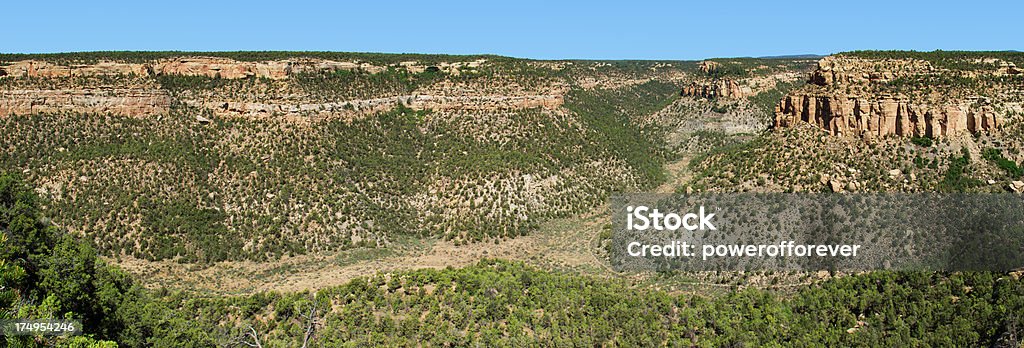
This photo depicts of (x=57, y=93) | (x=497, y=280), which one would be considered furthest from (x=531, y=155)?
(x=57, y=93)

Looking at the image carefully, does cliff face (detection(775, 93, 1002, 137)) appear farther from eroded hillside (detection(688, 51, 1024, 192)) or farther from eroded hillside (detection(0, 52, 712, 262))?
eroded hillside (detection(0, 52, 712, 262))

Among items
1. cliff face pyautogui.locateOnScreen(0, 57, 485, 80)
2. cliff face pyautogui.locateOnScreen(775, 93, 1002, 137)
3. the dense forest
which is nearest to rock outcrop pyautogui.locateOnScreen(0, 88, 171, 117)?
cliff face pyautogui.locateOnScreen(0, 57, 485, 80)

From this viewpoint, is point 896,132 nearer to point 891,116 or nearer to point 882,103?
point 891,116

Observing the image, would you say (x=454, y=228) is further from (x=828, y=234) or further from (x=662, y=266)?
(x=828, y=234)

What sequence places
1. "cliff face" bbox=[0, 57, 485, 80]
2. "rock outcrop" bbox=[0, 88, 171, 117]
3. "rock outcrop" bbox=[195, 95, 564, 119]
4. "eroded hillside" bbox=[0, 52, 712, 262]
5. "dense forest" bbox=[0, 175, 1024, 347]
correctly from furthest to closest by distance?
"cliff face" bbox=[0, 57, 485, 80]
"rock outcrop" bbox=[195, 95, 564, 119]
"rock outcrop" bbox=[0, 88, 171, 117]
"eroded hillside" bbox=[0, 52, 712, 262]
"dense forest" bbox=[0, 175, 1024, 347]

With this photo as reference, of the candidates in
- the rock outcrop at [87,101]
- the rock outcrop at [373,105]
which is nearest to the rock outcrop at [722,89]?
the rock outcrop at [373,105]

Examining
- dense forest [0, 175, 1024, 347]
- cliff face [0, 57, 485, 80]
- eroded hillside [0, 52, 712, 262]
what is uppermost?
cliff face [0, 57, 485, 80]

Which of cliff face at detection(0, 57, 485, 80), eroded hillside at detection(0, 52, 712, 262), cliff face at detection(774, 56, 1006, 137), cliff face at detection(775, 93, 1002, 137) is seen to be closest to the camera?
eroded hillside at detection(0, 52, 712, 262)

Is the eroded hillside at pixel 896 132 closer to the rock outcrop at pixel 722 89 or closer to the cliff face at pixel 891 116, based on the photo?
the cliff face at pixel 891 116

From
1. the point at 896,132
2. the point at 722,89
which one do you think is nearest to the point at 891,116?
the point at 896,132
